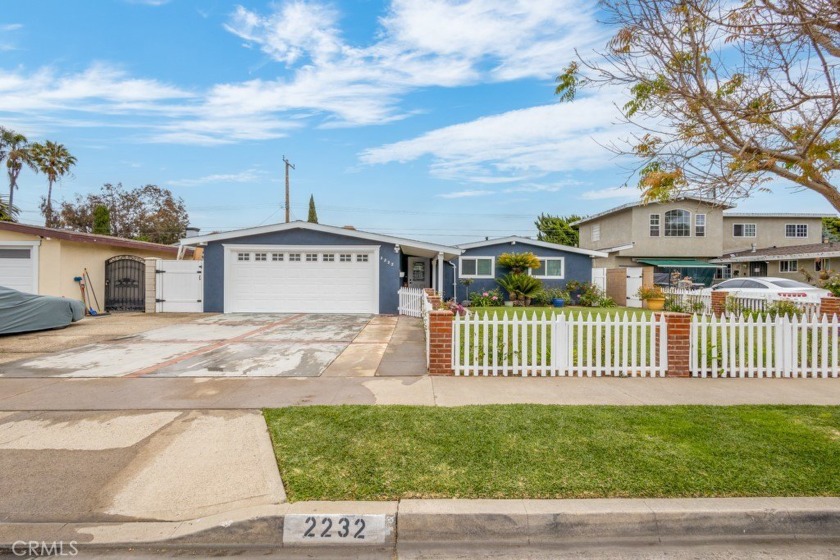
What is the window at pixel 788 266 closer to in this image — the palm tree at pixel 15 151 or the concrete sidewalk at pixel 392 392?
the concrete sidewalk at pixel 392 392

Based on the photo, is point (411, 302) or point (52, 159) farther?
point (52, 159)

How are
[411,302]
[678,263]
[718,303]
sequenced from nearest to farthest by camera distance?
1. [411,302]
2. [718,303]
3. [678,263]

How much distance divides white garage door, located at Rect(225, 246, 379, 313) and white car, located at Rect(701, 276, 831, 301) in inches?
504

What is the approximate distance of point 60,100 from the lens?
1559cm

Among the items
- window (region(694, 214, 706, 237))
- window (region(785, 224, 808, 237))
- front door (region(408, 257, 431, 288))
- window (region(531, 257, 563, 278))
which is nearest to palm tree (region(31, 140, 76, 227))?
front door (region(408, 257, 431, 288))

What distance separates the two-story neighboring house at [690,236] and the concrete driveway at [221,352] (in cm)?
1851

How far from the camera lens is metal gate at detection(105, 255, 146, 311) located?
16.7 meters

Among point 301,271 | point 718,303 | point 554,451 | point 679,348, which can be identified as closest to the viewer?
point 554,451

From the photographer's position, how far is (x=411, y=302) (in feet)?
50.1

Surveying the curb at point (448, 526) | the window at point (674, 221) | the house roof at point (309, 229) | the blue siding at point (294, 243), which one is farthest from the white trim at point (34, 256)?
the window at point (674, 221)

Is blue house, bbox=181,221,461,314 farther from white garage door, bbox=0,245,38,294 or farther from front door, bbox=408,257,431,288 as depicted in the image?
front door, bbox=408,257,431,288

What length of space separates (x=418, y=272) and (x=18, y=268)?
1502 centimetres

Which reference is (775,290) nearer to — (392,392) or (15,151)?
(392,392)

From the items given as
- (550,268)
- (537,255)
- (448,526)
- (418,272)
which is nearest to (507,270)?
(537,255)
